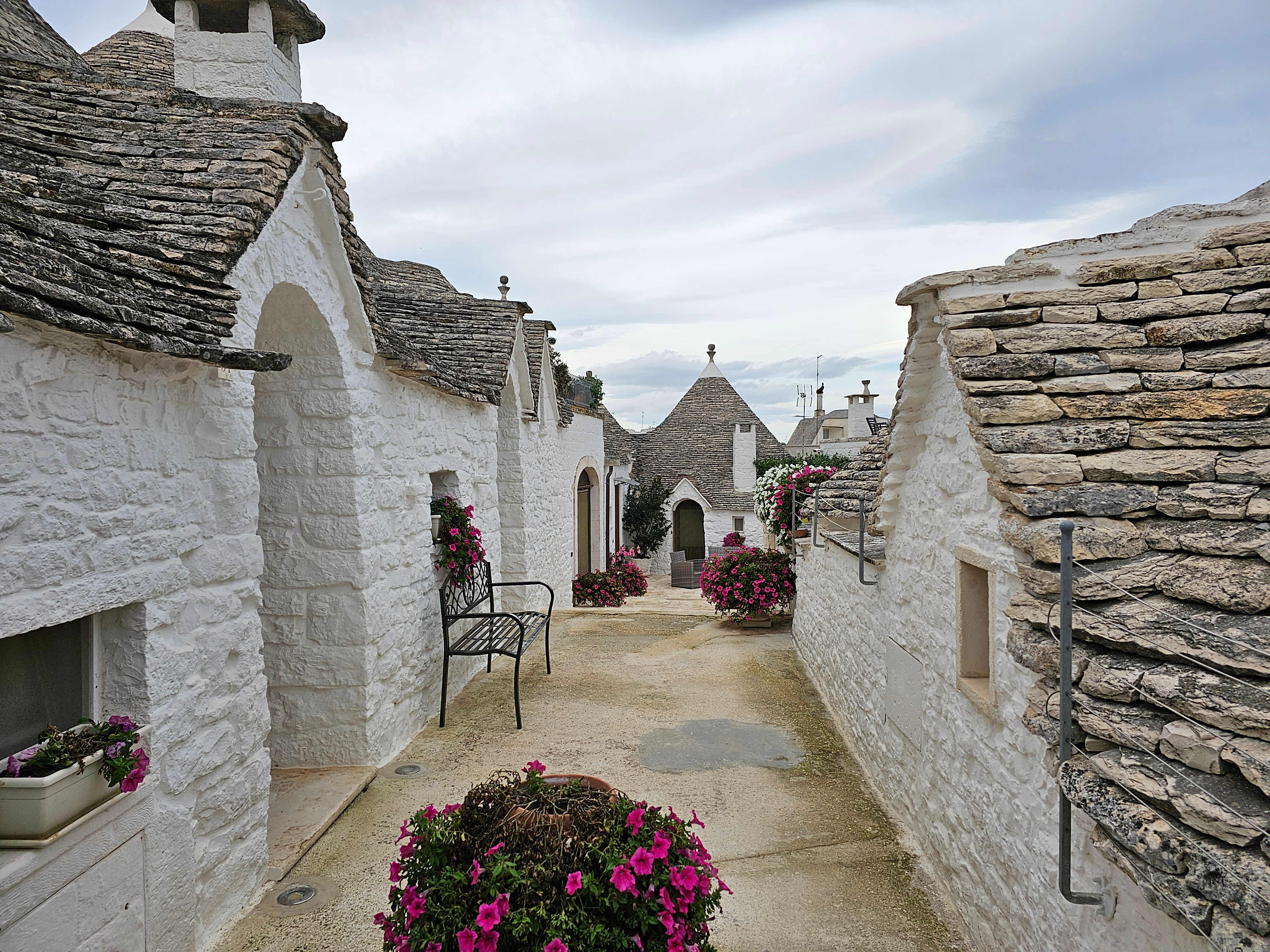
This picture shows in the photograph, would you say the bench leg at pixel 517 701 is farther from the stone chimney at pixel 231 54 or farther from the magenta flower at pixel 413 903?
the stone chimney at pixel 231 54

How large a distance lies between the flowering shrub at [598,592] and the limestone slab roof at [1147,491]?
10.8m

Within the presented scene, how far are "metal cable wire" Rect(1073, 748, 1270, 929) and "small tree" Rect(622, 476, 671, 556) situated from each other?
74.7ft

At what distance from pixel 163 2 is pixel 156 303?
4432 mm

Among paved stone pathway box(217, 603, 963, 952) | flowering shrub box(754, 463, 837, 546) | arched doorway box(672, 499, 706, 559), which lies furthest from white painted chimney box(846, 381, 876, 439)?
paved stone pathway box(217, 603, 963, 952)

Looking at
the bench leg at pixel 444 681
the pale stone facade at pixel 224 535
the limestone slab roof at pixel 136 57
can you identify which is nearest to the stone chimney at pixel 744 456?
the pale stone facade at pixel 224 535

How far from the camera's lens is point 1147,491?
105 inches

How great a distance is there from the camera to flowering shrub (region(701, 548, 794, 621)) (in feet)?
31.7

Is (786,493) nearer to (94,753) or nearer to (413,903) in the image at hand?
(413,903)

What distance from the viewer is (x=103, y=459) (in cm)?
264

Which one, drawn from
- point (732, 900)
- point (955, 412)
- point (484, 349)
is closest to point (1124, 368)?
point (955, 412)

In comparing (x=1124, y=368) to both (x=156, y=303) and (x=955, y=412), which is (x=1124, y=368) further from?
(x=156, y=303)

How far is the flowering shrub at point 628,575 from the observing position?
15.1m

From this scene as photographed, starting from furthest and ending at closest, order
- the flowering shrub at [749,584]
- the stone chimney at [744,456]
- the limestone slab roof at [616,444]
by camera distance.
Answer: the stone chimney at [744,456] → the limestone slab roof at [616,444] → the flowering shrub at [749,584]

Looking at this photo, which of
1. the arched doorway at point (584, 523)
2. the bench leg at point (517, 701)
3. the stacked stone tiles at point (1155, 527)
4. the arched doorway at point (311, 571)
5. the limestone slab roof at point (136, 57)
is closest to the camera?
the stacked stone tiles at point (1155, 527)
